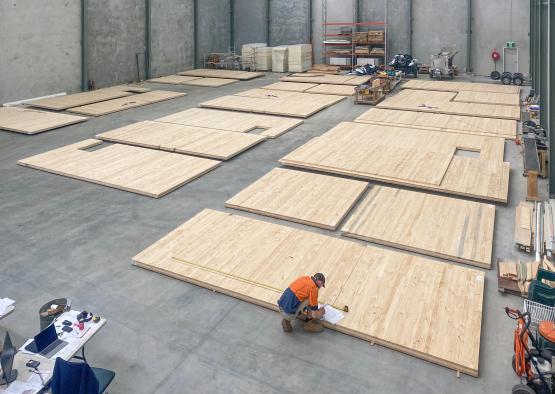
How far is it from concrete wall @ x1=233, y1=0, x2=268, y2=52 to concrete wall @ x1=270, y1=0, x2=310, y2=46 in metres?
0.64

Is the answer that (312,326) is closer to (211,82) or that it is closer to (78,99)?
(78,99)

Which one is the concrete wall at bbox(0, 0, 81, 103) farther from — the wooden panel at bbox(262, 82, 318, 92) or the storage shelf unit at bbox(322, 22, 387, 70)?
the storage shelf unit at bbox(322, 22, 387, 70)

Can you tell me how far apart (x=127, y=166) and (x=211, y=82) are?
15103mm

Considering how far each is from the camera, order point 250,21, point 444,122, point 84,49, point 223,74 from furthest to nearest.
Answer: point 250,21
point 223,74
point 84,49
point 444,122

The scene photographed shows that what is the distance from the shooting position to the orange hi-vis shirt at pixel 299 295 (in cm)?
635

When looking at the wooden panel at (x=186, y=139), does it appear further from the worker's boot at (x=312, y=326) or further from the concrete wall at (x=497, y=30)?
the concrete wall at (x=497, y=30)

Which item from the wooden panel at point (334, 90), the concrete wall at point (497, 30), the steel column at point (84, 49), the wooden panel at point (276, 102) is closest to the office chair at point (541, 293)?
the wooden panel at point (276, 102)

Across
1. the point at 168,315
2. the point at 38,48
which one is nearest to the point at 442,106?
the point at 168,315

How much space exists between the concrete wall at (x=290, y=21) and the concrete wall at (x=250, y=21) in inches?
25.1

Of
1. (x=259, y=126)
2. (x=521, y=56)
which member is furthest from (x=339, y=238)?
(x=521, y=56)

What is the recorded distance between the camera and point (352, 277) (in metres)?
7.66

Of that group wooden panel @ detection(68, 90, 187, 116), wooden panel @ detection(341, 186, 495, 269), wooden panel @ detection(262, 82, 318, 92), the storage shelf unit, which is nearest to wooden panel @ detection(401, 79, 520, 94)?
wooden panel @ detection(262, 82, 318, 92)

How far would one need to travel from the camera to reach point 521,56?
27.8 m

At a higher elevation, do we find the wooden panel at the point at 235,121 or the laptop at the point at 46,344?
the wooden panel at the point at 235,121
